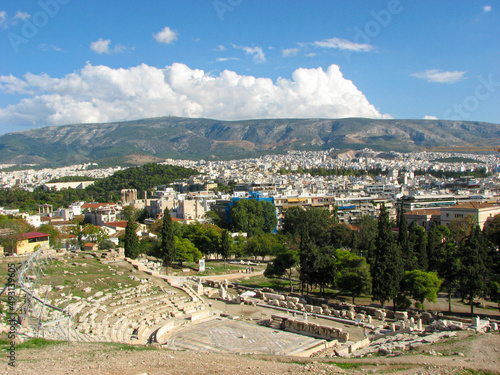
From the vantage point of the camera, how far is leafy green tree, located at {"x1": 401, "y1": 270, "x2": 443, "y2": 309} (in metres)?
22.2

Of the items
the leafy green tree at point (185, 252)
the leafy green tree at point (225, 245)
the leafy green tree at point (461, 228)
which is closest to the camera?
the leafy green tree at point (185, 252)

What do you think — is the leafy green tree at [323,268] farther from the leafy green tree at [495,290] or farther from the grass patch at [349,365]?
the grass patch at [349,365]

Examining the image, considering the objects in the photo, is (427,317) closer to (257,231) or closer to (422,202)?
(257,231)

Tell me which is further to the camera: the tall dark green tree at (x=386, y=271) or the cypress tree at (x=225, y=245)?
the cypress tree at (x=225, y=245)

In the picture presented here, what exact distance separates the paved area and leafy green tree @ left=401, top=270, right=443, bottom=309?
7838 millimetres

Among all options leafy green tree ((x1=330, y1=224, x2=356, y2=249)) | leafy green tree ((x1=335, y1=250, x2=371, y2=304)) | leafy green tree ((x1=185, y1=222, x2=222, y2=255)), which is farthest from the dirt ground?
leafy green tree ((x1=330, y1=224, x2=356, y2=249))

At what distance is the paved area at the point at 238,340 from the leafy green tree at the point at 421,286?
784 cm

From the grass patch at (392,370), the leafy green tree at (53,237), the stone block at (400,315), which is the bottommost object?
the stone block at (400,315)

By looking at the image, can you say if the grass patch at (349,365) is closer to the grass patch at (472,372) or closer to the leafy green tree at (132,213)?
the grass patch at (472,372)

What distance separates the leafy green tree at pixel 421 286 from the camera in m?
22.2

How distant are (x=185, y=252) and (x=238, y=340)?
61.3ft

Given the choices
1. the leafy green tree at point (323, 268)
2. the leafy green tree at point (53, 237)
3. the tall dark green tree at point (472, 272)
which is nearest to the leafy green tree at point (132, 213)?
the leafy green tree at point (53, 237)

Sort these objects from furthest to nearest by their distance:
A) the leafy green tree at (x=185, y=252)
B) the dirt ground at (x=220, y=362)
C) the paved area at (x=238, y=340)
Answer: the leafy green tree at (x=185, y=252) < the paved area at (x=238, y=340) < the dirt ground at (x=220, y=362)

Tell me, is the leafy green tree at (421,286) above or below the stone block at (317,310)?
above
